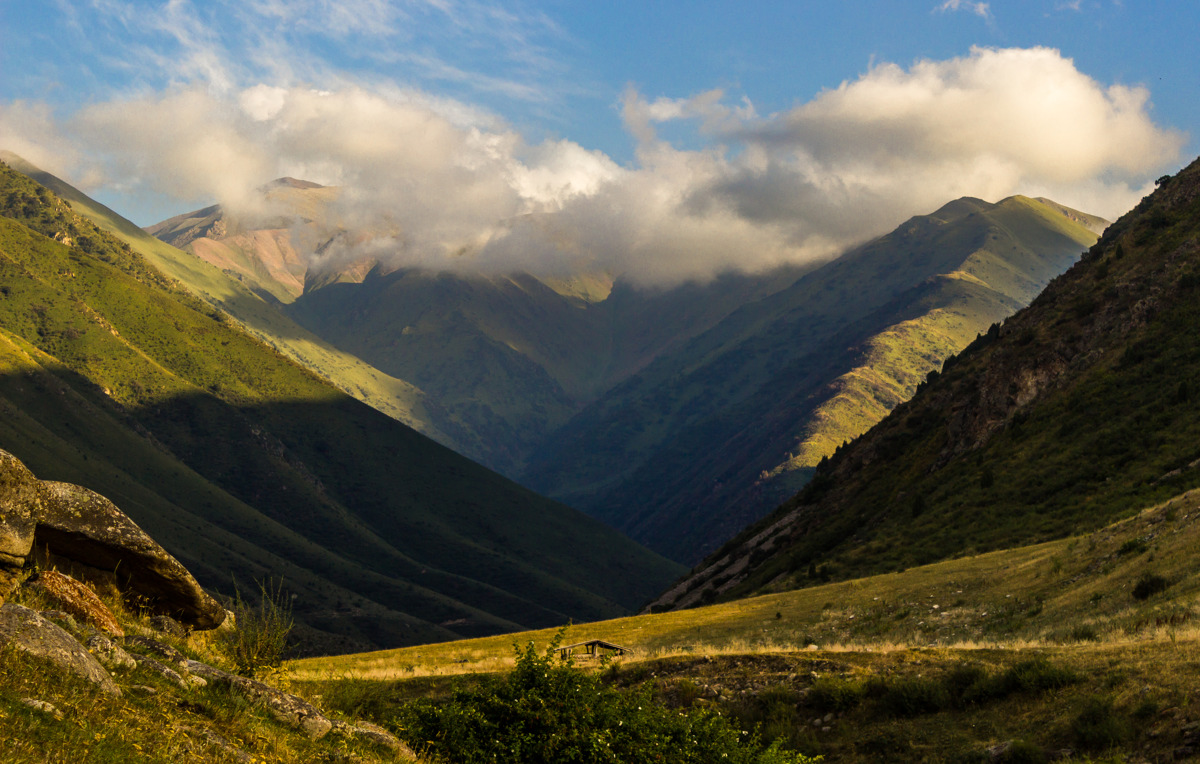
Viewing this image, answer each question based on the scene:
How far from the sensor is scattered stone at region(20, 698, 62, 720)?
30.8ft

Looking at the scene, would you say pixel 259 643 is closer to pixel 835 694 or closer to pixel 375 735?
pixel 375 735

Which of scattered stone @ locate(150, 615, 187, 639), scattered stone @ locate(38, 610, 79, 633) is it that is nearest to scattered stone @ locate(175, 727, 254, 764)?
scattered stone @ locate(38, 610, 79, 633)

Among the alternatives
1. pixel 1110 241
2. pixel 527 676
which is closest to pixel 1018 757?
pixel 527 676

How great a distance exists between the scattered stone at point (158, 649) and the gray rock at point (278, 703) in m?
0.19

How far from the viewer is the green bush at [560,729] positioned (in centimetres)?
1502

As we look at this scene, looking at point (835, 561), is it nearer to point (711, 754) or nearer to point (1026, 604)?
point (1026, 604)

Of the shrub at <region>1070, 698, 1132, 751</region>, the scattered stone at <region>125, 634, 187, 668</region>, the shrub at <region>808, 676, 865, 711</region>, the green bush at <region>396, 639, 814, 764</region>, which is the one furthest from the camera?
the shrub at <region>808, 676, 865, 711</region>

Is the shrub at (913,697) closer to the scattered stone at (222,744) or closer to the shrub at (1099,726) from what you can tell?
the shrub at (1099,726)

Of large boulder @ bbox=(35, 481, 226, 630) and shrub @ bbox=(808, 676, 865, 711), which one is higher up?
large boulder @ bbox=(35, 481, 226, 630)

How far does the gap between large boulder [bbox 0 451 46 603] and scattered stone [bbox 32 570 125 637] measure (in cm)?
88

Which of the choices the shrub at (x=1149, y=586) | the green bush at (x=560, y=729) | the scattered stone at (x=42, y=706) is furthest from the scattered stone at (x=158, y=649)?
the shrub at (x=1149, y=586)

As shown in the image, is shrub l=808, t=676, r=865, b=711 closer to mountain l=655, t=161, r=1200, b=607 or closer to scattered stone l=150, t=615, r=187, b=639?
scattered stone l=150, t=615, r=187, b=639

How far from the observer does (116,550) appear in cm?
1620

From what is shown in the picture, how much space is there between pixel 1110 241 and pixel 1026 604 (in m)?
76.9
